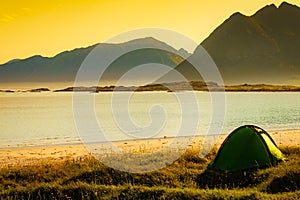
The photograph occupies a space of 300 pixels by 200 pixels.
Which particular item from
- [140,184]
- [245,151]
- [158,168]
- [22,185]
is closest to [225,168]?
[245,151]

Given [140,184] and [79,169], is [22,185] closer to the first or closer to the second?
[79,169]

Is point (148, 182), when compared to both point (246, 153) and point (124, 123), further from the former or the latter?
point (124, 123)

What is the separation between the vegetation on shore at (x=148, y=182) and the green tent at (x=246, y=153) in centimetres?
49

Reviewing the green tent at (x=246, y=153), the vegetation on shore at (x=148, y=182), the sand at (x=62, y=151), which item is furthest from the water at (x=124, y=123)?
the green tent at (x=246, y=153)

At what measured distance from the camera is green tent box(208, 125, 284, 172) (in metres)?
16.2

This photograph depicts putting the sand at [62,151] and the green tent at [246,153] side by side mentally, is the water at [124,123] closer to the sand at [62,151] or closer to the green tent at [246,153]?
the sand at [62,151]

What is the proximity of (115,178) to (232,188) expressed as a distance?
366 cm

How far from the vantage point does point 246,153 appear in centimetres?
1636

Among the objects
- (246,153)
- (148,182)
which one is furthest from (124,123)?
(148,182)

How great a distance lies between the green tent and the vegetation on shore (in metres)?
0.49

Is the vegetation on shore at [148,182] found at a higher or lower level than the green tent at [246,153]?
lower

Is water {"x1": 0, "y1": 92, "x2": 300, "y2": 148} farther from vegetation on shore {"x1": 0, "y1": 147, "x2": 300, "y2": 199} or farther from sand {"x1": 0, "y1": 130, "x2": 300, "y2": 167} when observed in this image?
vegetation on shore {"x1": 0, "y1": 147, "x2": 300, "y2": 199}

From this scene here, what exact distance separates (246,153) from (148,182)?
3849 millimetres

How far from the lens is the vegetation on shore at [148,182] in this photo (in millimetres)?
12578
